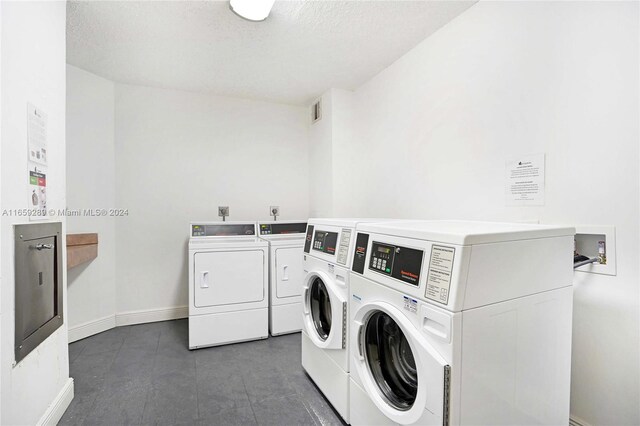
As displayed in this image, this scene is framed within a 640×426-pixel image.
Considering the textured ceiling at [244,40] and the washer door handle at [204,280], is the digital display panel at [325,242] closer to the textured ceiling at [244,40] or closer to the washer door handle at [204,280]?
the washer door handle at [204,280]

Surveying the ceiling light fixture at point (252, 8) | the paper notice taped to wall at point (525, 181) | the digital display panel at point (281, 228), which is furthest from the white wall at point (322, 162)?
the paper notice taped to wall at point (525, 181)

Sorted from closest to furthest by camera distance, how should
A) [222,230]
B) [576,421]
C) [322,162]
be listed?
1. [576,421]
2. [222,230]
3. [322,162]

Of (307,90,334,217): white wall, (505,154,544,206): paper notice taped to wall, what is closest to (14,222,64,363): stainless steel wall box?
(307,90,334,217): white wall

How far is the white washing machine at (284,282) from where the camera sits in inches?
114

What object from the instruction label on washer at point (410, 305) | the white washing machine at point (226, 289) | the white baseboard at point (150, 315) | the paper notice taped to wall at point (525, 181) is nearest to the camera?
the instruction label on washer at point (410, 305)

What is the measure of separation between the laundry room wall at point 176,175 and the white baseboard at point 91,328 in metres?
0.10

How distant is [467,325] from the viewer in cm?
105

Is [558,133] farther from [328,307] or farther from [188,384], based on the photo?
[188,384]

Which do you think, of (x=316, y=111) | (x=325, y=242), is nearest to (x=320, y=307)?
(x=325, y=242)

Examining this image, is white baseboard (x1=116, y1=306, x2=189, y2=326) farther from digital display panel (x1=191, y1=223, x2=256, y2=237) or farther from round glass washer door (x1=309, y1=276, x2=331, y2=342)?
round glass washer door (x1=309, y1=276, x2=331, y2=342)

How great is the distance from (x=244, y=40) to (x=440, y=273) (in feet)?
7.20

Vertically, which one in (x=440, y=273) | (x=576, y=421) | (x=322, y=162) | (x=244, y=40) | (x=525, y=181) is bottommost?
(x=576, y=421)

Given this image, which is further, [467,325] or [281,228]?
[281,228]

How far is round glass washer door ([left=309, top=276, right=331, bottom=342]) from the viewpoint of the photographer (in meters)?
1.98
